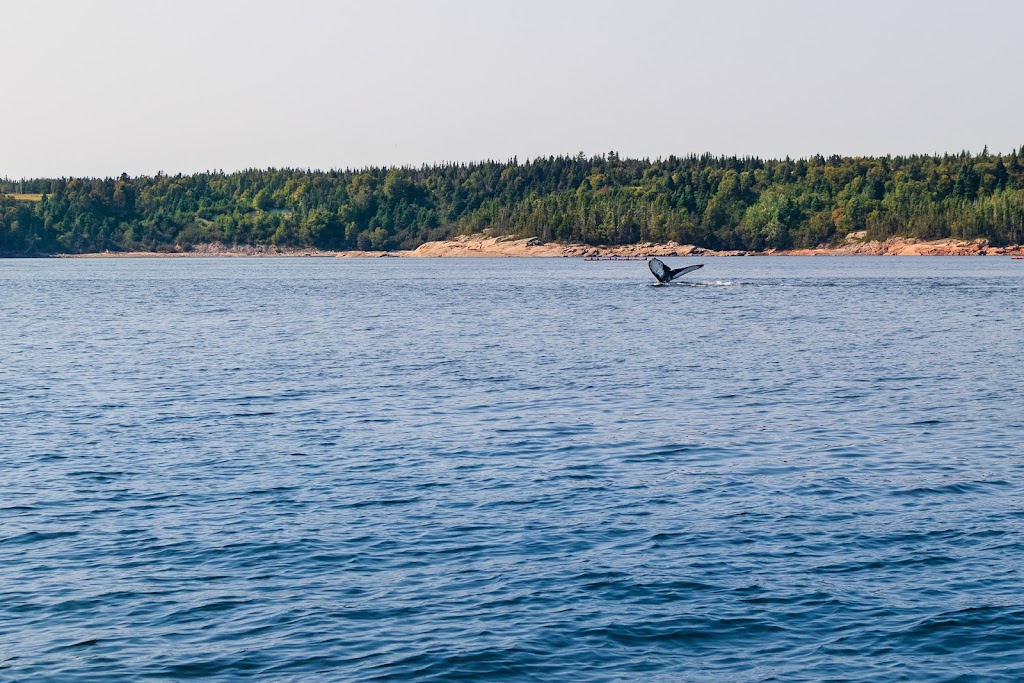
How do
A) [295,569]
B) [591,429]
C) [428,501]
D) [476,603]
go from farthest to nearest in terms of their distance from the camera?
[591,429], [428,501], [295,569], [476,603]

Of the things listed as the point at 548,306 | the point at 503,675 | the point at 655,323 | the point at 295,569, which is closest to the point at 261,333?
the point at 655,323

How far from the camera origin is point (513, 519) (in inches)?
1001

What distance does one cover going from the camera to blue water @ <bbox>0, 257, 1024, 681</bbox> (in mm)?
17906

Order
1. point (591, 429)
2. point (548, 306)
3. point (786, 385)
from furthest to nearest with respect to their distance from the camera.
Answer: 1. point (548, 306)
2. point (786, 385)
3. point (591, 429)

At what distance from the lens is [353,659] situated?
17.4 m

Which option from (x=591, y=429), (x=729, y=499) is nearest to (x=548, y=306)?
(x=591, y=429)

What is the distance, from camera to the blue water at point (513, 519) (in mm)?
17906

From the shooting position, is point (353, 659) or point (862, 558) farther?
point (862, 558)

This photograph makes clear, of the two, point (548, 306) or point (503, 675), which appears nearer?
point (503, 675)

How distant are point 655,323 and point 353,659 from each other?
68368mm

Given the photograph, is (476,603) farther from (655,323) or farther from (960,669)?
(655,323)

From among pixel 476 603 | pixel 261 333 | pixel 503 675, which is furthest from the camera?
pixel 261 333

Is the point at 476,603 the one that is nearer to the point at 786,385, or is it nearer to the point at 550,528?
the point at 550,528

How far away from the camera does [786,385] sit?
48281 mm
